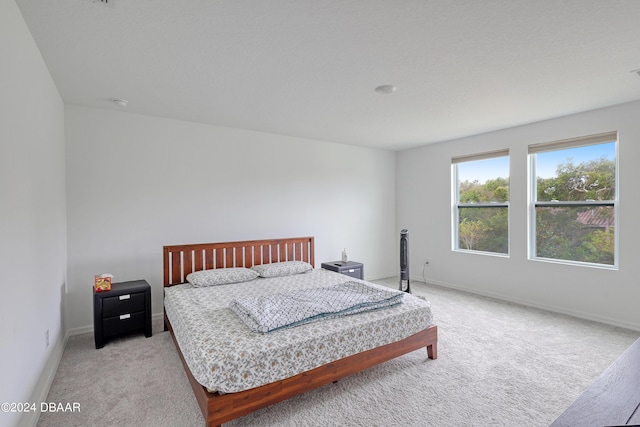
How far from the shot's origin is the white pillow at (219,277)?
3432 millimetres

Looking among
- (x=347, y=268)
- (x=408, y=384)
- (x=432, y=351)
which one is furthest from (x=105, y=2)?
(x=347, y=268)

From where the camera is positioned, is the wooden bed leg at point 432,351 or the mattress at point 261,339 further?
the wooden bed leg at point 432,351

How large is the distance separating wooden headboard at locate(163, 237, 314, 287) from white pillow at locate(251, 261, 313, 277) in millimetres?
219

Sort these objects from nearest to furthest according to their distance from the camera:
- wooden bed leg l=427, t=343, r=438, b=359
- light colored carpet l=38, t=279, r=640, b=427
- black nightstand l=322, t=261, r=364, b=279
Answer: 1. light colored carpet l=38, t=279, r=640, b=427
2. wooden bed leg l=427, t=343, r=438, b=359
3. black nightstand l=322, t=261, r=364, b=279

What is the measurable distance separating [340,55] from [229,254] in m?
2.80

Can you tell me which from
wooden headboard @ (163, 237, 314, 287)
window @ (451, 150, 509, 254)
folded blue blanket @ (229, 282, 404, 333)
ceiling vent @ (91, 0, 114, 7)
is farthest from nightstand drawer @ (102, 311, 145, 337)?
window @ (451, 150, 509, 254)

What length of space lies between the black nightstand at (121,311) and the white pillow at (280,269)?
1.26m

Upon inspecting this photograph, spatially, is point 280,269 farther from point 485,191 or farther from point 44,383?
point 485,191

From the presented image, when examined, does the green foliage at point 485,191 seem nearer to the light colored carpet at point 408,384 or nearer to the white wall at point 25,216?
the light colored carpet at point 408,384

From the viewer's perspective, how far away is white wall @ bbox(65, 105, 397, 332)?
3.45 metres

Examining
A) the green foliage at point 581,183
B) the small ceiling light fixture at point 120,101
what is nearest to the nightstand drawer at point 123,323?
the small ceiling light fixture at point 120,101

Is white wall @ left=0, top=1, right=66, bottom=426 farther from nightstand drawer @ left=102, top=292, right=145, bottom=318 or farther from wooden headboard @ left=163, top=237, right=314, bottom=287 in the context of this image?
wooden headboard @ left=163, top=237, right=314, bottom=287

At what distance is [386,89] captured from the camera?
2.95 m

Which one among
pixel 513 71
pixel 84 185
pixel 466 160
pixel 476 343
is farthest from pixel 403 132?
pixel 84 185
